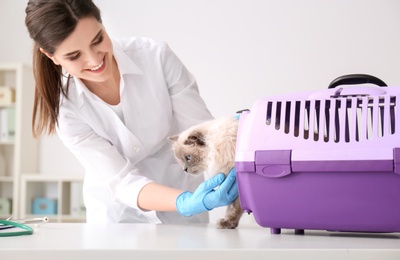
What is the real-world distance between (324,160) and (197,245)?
0.28 meters

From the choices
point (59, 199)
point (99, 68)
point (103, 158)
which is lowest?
point (59, 199)

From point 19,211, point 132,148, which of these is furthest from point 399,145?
point 19,211

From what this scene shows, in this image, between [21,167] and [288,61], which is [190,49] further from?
[21,167]

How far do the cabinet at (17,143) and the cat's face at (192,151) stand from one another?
12.4 feet

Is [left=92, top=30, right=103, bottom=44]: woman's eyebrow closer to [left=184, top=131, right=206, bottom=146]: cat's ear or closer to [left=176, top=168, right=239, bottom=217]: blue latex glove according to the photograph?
[left=184, top=131, right=206, bottom=146]: cat's ear

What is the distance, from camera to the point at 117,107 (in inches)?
70.1

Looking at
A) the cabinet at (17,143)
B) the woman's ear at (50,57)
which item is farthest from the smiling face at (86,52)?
the cabinet at (17,143)

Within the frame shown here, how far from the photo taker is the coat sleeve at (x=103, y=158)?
5.29 ft

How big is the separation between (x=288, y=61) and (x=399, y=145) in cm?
385

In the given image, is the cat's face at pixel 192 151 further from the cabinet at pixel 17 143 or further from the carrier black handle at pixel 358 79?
the cabinet at pixel 17 143

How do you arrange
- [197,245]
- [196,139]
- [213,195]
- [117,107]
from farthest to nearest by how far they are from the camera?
[117,107], [196,139], [213,195], [197,245]

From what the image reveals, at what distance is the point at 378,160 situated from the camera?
0.98 metres

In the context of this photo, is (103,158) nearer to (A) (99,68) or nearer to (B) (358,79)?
(A) (99,68)

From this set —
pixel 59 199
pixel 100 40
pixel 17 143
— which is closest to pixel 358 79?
pixel 100 40
